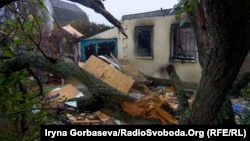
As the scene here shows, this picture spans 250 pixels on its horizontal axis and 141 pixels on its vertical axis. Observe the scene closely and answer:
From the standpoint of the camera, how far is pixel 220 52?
4.57ft

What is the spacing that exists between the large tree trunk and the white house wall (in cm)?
775

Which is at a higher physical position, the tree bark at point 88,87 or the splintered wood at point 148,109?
the tree bark at point 88,87

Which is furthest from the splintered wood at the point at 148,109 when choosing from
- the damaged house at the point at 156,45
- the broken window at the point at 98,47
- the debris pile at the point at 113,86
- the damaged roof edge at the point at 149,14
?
the broken window at the point at 98,47

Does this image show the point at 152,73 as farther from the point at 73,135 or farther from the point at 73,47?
the point at 73,135

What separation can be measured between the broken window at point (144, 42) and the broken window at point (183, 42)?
1.18 m

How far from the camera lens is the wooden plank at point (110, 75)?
888cm

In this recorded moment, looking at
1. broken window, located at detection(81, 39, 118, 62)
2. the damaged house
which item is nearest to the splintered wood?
the damaged house

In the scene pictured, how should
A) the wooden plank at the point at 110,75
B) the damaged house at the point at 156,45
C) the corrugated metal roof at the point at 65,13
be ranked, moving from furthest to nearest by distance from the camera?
the corrugated metal roof at the point at 65,13 → the damaged house at the point at 156,45 → the wooden plank at the point at 110,75

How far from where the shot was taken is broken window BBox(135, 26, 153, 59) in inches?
424

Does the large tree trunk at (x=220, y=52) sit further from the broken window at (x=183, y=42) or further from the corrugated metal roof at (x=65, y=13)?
the corrugated metal roof at (x=65, y=13)

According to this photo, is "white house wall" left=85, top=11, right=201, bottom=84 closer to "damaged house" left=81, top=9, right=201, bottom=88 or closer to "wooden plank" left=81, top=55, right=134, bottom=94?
"damaged house" left=81, top=9, right=201, bottom=88

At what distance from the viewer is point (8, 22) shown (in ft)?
7.19

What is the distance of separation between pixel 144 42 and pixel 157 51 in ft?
2.92

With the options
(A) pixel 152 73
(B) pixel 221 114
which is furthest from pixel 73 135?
(A) pixel 152 73
